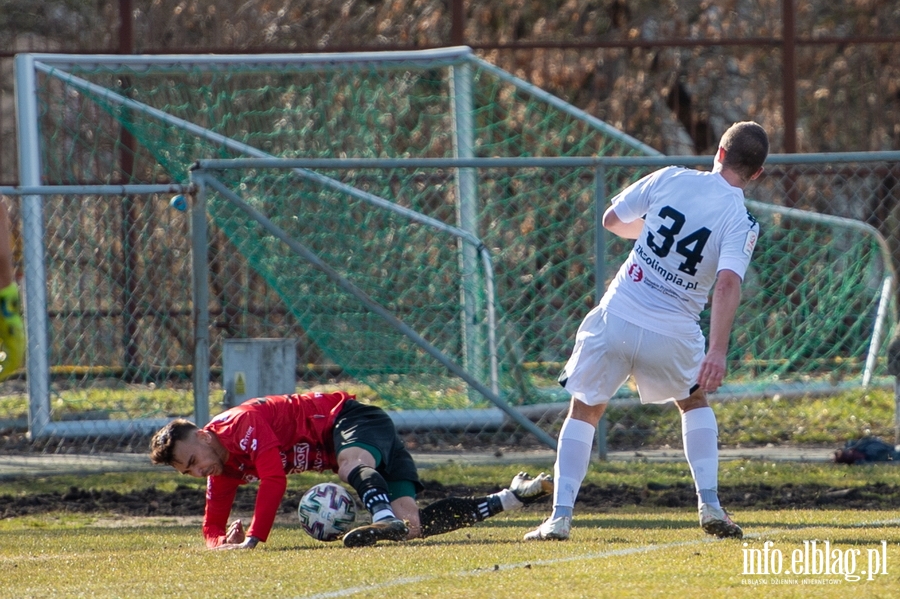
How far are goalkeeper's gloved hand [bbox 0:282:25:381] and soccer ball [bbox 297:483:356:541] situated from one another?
140 cm

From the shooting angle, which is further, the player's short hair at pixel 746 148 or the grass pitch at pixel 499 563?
the player's short hair at pixel 746 148

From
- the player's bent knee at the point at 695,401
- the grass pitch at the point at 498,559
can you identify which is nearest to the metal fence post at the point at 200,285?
the grass pitch at the point at 498,559

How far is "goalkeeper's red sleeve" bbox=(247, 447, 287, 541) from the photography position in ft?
18.6

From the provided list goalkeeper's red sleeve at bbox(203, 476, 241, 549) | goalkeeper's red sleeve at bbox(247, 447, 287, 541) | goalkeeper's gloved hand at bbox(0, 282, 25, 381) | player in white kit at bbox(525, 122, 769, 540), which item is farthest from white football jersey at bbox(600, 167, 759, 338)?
goalkeeper's gloved hand at bbox(0, 282, 25, 381)

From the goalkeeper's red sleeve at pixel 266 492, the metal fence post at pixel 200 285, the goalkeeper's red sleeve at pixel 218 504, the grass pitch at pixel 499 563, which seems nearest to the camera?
the grass pitch at pixel 499 563

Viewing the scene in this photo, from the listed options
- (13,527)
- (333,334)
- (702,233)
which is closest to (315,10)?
(333,334)

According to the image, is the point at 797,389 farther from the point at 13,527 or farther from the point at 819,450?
the point at 13,527

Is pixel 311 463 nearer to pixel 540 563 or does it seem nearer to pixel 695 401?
pixel 540 563

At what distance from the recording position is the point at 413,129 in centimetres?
1243

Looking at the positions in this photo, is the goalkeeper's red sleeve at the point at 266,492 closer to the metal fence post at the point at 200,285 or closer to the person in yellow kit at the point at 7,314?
the person in yellow kit at the point at 7,314

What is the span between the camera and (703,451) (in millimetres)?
5680

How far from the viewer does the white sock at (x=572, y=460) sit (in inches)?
224

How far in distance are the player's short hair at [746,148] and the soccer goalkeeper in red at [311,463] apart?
1619mm

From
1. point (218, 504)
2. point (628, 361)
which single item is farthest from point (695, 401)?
point (218, 504)
